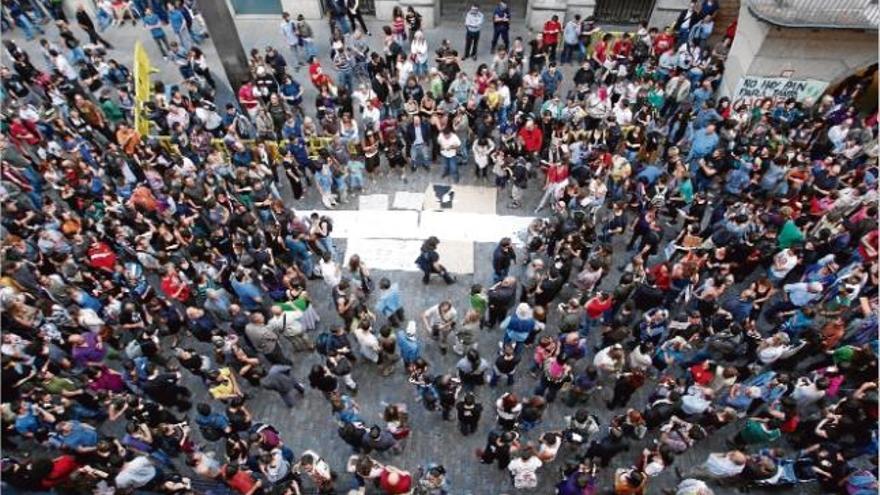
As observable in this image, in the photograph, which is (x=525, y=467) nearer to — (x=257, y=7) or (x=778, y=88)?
(x=778, y=88)

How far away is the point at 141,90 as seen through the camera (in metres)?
15.7

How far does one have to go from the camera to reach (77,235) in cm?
1163

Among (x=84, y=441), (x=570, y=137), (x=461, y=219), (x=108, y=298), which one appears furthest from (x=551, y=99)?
(x=84, y=441)

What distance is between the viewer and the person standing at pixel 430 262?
11.5m

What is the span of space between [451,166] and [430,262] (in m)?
3.35

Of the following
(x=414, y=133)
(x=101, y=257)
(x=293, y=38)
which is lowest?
(x=101, y=257)

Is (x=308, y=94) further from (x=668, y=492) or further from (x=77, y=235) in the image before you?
(x=668, y=492)

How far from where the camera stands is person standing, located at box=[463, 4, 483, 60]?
17.0 m

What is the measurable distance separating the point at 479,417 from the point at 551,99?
8120 mm

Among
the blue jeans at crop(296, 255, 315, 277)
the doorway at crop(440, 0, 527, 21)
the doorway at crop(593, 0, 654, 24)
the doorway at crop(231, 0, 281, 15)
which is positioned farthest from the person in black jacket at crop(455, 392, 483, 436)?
the doorway at crop(231, 0, 281, 15)

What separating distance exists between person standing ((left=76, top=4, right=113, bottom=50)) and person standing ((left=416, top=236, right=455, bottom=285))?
1324 cm

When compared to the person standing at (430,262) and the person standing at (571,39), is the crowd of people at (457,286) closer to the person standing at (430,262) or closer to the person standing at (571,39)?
the person standing at (430,262)

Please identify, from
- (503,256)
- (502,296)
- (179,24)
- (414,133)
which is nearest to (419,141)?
(414,133)

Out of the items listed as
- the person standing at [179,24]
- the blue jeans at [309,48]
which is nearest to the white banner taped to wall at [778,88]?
the blue jeans at [309,48]
